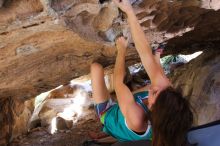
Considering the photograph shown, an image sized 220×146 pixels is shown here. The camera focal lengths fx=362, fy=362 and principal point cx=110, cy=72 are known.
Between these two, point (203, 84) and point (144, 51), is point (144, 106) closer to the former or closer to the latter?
point (144, 51)

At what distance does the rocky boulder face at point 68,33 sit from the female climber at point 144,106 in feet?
0.77

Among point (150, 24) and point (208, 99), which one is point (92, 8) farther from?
point (208, 99)

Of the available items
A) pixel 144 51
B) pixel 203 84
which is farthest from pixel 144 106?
pixel 203 84

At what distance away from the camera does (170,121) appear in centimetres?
225

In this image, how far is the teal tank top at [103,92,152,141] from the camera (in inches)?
108

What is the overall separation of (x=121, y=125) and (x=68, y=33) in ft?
2.87

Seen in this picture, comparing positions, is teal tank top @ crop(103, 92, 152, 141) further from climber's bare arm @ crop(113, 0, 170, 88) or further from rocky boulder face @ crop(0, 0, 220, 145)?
rocky boulder face @ crop(0, 0, 220, 145)

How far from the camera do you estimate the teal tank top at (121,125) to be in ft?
8.98

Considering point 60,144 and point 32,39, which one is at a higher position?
point 32,39

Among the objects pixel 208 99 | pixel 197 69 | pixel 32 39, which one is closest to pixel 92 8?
pixel 32 39

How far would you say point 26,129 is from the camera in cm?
593

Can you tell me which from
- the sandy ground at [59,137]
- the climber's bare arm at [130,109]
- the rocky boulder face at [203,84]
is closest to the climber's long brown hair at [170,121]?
the climber's bare arm at [130,109]

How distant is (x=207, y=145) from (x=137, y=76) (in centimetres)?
513

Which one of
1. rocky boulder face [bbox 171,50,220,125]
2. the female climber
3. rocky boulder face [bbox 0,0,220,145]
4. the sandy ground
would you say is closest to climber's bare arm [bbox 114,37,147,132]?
the female climber
